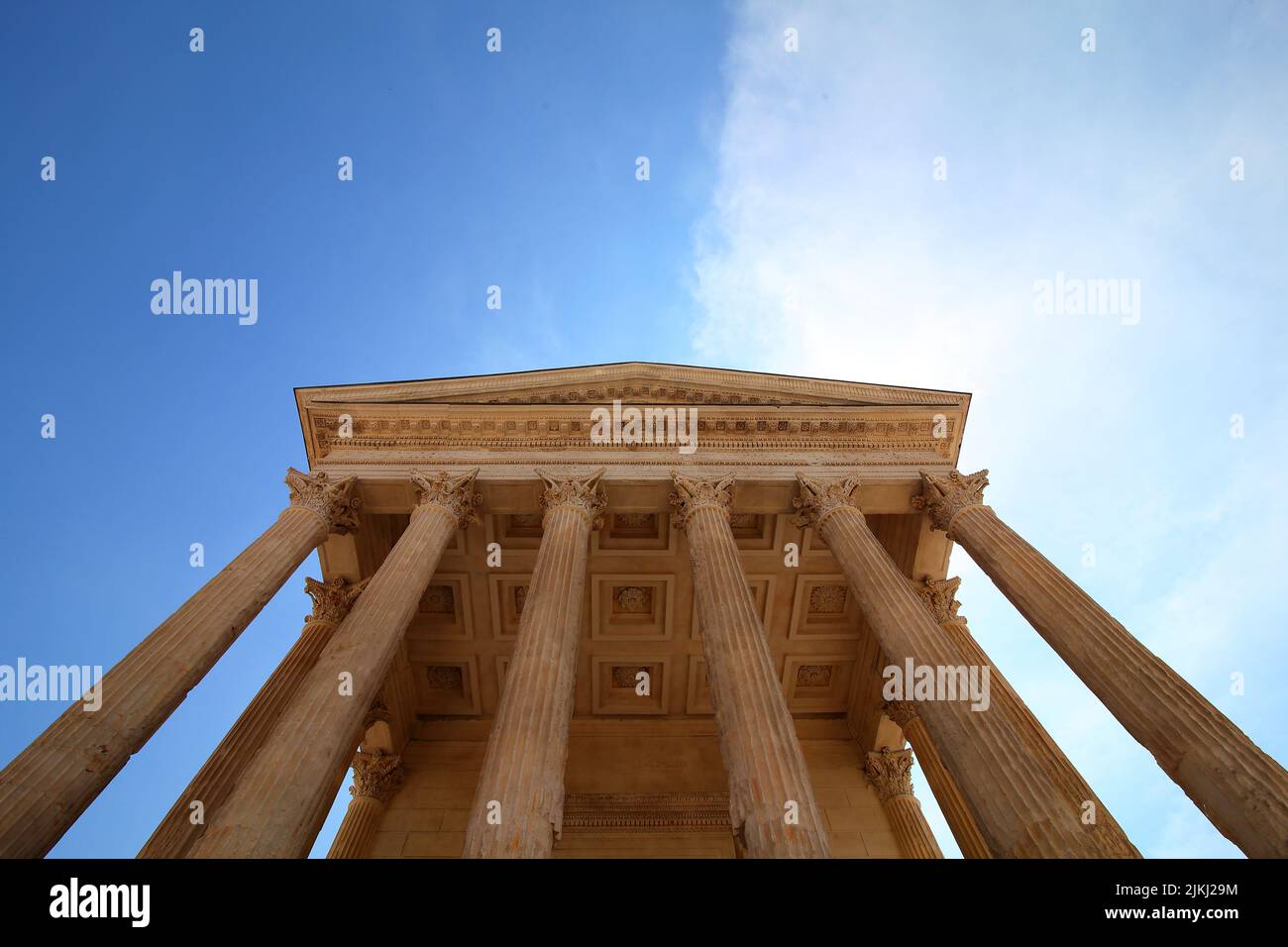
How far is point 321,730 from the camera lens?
34.1 ft

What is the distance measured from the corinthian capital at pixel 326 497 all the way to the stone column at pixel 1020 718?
42.9 ft

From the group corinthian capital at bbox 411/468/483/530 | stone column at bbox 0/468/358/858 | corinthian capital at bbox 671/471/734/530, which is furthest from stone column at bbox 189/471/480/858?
corinthian capital at bbox 671/471/734/530

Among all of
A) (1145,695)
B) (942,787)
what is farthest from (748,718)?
(942,787)

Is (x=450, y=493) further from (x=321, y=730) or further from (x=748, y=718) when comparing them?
(x=748, y=718)

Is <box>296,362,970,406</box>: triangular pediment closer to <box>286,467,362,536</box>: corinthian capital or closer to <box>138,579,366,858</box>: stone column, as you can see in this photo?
<box>286,467,362,536</box>: corinthian capital

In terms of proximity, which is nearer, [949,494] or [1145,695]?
[1145,695]

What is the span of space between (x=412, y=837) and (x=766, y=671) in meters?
12.4

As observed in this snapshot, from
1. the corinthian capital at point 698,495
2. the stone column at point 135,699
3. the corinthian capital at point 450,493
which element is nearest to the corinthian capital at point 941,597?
the corinthian capital at point 698,495

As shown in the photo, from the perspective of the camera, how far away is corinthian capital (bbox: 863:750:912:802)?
19469 mm

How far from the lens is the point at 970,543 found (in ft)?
49.5

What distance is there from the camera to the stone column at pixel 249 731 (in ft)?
38.7

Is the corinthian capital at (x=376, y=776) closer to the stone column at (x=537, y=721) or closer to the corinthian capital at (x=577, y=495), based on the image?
the corinthian capital at (x=577, y=495)

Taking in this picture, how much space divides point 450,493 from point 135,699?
7.31 metres
